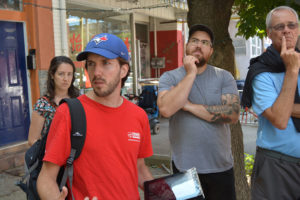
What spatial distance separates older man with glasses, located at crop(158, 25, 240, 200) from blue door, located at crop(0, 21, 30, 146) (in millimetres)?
4296

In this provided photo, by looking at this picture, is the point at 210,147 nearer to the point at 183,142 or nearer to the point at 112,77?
the point at 183,142

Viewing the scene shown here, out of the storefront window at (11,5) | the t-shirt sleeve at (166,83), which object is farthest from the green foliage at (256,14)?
the storefront window at (11,5)

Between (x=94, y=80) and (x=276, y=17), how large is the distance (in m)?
1.47

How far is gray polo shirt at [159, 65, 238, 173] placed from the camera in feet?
Answer: 9.25

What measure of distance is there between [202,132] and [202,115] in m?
0.15

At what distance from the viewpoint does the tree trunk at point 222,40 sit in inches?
163

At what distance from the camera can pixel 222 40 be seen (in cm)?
428

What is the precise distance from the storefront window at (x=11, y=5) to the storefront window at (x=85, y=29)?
2225 millimetres

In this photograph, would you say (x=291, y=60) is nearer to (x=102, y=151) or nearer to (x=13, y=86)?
(x=102, y=151)

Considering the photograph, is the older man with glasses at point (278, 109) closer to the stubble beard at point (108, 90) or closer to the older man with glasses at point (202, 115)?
the older man with glasses at point (202, 115)

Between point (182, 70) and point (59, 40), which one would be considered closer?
point (182, 70)

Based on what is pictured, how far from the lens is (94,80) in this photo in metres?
1.93

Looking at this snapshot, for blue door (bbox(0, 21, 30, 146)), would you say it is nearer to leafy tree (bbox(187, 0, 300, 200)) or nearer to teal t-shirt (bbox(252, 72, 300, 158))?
leafy tree (bbox(187, 0, 300, 200))

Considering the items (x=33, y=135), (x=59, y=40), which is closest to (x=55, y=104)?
(x=33, y=135)
